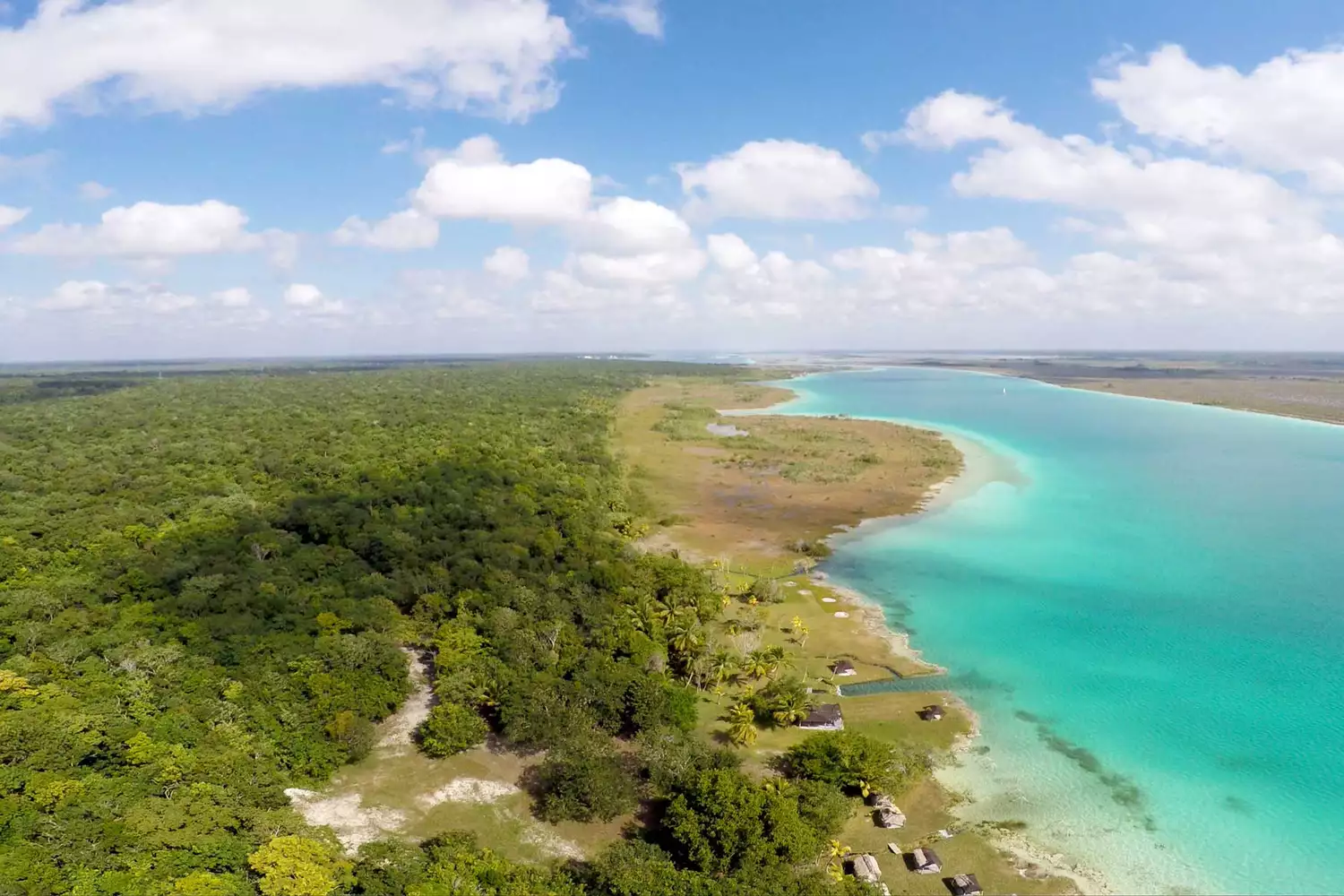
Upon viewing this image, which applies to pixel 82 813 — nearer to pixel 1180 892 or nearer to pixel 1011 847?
pixel 1011 847

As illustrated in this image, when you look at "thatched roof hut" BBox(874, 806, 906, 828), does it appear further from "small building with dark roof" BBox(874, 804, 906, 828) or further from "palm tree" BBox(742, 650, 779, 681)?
"palm tree" BBox(742, 650, 779, 681)

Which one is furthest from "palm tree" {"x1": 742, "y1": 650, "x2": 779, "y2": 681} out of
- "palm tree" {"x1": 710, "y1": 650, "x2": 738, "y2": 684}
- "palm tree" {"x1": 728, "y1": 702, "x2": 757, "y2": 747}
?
"palm tree" {"x1": 728, "y1": 702, "x2": 757, "y2": 747}

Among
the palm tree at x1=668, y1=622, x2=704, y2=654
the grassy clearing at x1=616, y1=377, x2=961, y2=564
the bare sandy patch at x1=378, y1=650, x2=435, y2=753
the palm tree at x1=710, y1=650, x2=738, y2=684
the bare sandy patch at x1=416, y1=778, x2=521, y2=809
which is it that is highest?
the grassy clearing at x1=616, y1=377, x2=961, y2=564

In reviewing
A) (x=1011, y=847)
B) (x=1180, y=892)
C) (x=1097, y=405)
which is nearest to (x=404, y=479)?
(x=1011, y=847)

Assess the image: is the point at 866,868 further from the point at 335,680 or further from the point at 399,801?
the point at 335,680

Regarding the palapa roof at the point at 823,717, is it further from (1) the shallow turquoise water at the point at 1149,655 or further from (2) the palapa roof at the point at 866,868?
(2) the palapa roof at the point at 866,868

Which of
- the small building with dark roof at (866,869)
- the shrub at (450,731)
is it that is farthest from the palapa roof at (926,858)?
the shrub at (450,731)

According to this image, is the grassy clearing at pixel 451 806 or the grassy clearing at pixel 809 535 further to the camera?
the grassy clearing at pixel 809 535

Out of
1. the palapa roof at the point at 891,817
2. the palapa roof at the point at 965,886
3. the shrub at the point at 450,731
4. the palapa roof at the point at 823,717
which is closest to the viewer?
the palapa roof at the point at 965,886
